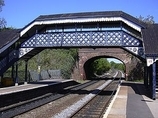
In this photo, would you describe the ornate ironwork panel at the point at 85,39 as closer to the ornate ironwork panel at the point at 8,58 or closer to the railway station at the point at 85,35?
the railway station at the point at 85,35

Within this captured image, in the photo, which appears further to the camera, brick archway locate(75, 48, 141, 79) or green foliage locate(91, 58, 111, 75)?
green foliage locate(91, 58, 111, 75)

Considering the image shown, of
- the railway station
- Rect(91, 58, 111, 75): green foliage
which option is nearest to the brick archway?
Rect(91, 58, 111, 75): green foliage

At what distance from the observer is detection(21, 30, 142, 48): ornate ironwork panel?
1964cm

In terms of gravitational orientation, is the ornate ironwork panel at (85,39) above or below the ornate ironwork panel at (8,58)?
above

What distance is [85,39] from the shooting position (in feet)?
66.7

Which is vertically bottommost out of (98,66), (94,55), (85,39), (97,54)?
(98,66)

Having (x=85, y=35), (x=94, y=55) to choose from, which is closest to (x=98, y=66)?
(x=94, y=55)

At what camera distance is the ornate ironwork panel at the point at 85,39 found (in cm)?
1964

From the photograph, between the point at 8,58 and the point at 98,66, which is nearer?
the point at 8,58

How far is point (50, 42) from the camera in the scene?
2127 cm

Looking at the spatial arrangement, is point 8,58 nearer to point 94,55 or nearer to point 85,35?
point 85,35

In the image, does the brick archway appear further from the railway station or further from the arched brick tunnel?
the railway station

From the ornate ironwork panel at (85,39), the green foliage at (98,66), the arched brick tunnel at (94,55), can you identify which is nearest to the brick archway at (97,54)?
the arched brick tunnel at (94,55)

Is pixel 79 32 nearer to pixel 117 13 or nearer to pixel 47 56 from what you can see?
pixel 117 13
